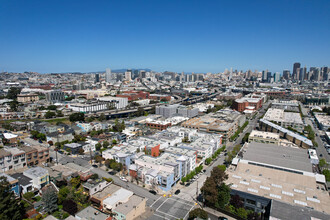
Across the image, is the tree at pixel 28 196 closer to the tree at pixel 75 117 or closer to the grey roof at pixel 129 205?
the grey roof at pixel 129 205

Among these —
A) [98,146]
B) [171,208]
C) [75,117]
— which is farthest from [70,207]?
[75,117]

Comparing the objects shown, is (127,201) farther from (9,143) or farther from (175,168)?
(9,143)

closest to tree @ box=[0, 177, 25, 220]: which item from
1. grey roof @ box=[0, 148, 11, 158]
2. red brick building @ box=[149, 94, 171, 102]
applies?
grey roof @ box=[0, 148, 11, 158]

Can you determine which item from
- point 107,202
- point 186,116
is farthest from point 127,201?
point 186,116

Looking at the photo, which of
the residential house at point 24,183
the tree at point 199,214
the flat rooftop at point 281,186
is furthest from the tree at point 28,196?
the flat rooftop at point 281,186

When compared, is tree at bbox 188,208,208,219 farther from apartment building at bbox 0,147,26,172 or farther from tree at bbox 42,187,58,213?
apartment building at bbox 0,147,26,172

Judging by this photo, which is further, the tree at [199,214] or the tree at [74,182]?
the tree at [74,182]

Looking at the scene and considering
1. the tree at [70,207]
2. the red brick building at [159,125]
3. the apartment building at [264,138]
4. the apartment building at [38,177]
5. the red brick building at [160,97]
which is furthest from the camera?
the red brick building at [160,97]
